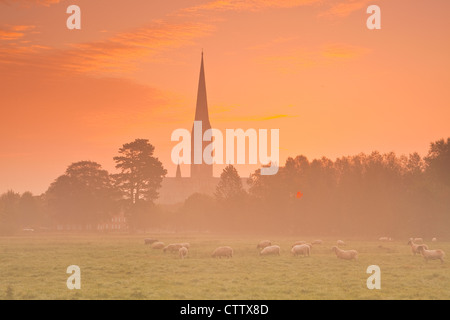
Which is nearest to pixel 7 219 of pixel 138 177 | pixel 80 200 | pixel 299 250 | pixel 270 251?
pixel 80 200

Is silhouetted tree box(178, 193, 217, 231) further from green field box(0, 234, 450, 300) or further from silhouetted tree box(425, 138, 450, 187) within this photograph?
green field box(0, 234, 450, 300)

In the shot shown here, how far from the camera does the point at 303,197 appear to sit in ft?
331

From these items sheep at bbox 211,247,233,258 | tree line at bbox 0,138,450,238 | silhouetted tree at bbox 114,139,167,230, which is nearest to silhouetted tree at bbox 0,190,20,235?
tree line at bbox 0,138,450,238

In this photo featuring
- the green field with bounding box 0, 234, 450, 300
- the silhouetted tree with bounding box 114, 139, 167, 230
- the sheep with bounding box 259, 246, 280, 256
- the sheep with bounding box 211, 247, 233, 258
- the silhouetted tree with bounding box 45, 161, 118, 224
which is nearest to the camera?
the green field with bounding box 0, 234, 450, 300

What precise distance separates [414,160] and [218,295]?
107374mm

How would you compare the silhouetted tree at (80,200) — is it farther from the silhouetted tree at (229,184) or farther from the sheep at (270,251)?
the sheep at (270,251)

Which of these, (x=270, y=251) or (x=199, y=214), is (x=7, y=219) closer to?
(x=199, y=214)

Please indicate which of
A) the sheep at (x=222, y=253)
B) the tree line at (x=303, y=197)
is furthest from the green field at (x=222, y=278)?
the tree line at (x=303, y=197)

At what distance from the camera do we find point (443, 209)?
255 feet

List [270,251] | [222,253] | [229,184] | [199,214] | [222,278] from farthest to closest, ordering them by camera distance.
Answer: [199,214] < [229,184] < [270,251] < [222,253] < [222,278]

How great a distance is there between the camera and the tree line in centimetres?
8062

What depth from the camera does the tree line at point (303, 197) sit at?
80.6m

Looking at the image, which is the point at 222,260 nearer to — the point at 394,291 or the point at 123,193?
the point at 394,291
